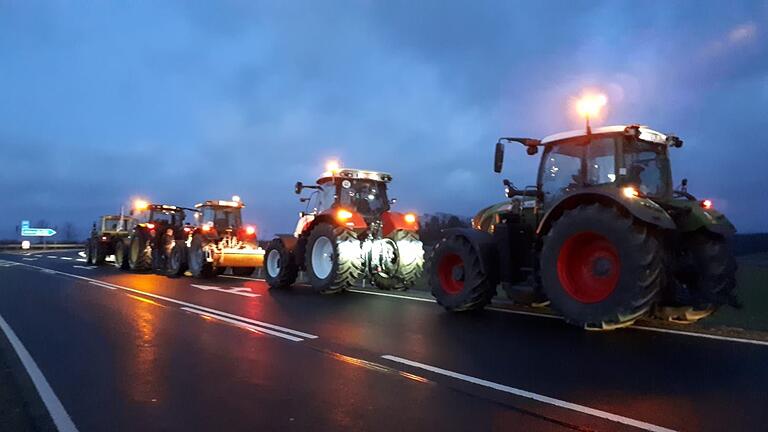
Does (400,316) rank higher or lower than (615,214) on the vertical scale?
lower

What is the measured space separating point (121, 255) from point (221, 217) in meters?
6.94

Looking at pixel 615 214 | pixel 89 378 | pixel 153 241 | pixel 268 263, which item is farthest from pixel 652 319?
pixel 153 241

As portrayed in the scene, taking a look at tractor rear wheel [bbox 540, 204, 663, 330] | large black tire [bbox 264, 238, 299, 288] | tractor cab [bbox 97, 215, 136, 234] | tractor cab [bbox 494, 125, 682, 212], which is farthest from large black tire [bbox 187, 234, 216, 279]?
tractor rear wheel [bbox 540, 204, 663, 330]

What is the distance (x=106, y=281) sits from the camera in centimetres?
1703

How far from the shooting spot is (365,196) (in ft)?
48.2

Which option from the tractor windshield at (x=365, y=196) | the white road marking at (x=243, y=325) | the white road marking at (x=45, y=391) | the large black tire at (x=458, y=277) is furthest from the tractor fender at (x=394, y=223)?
the white road marking at (x=45, y=391)

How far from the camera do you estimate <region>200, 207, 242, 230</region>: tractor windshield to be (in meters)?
20.2

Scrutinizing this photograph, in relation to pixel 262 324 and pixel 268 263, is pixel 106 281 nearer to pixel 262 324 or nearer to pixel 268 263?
pixel 268 263

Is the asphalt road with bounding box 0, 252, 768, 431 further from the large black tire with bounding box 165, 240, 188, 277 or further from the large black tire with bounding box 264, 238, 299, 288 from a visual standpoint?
the large black tire with bounding box 165, 240, 188, 277

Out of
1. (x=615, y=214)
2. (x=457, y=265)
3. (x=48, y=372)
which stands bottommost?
(x=48, y=372)

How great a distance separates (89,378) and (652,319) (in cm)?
691

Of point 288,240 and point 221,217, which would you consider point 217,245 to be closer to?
point 221,217

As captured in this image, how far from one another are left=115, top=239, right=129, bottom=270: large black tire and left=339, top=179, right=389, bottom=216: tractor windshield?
13.6 m

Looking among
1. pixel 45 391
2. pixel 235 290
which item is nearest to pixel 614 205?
pixel 45 391
